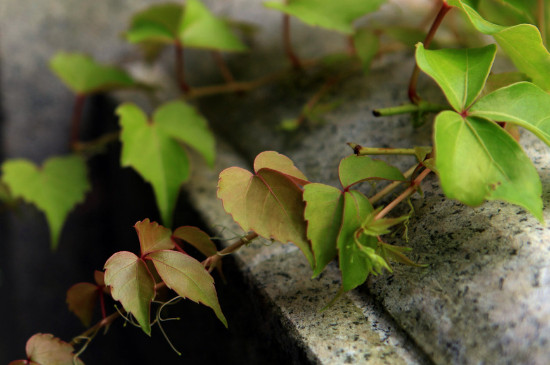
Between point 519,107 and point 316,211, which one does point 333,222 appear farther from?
point 519,107

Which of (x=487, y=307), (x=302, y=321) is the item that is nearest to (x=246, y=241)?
(x=302, y=321)

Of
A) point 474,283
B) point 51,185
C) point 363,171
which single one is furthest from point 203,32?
point 474,283

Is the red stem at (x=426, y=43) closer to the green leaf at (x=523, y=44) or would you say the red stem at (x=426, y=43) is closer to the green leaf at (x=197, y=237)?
the green leaf at (x=523, y=44)

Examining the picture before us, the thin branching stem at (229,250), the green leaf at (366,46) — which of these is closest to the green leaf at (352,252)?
the thin branching stem at (229,250)

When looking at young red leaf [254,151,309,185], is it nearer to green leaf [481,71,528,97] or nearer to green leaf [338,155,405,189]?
green leaf [338,155,405,189]

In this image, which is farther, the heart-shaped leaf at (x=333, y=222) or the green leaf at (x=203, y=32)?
the green leaf at (x=203, y=32)

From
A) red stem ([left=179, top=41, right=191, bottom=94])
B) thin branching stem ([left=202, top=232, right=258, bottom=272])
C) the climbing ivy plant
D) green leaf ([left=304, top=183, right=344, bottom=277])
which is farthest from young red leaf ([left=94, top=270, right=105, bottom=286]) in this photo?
red stem ([left=179, top=41, right=191, bottom=94])
